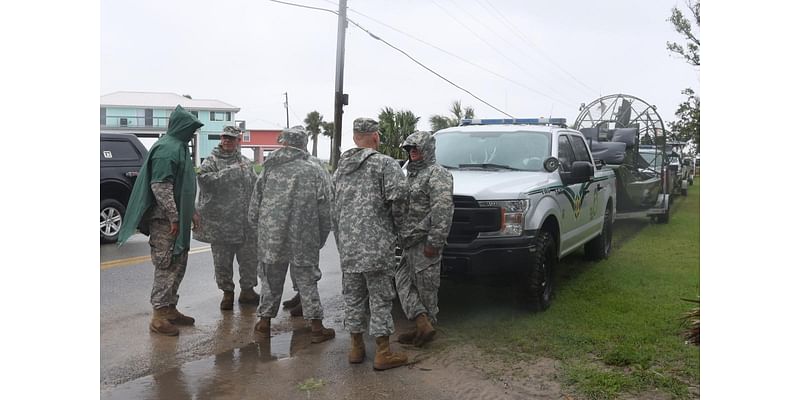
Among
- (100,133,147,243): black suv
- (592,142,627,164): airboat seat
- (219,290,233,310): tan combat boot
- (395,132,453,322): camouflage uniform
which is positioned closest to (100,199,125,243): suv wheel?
(100,133,147,243): black suv

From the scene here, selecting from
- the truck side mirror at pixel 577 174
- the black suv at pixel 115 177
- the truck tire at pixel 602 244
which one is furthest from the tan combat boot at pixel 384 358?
the black suv at pixel 115 177

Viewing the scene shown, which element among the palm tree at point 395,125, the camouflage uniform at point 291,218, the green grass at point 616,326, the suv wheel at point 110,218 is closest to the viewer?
the green grass at point 616,326

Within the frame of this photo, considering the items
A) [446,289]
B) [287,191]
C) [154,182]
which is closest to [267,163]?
[287,191]

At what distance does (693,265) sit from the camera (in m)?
7.83

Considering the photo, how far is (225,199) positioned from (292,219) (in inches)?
45.2

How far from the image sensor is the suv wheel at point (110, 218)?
10531 millimetres

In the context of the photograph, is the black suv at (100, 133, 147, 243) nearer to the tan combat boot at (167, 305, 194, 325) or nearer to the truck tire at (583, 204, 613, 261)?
the tan combat boot at (167, 305, 194, 325)

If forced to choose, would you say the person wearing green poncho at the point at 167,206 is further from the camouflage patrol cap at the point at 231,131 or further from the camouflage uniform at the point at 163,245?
the camouflage patrol cap at the point at 231,131

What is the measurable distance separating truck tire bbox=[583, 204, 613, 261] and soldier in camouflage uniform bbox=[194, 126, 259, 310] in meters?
4.56

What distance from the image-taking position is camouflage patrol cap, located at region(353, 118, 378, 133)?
5102 mm

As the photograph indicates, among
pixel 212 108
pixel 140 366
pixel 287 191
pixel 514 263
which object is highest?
pixel 212 108

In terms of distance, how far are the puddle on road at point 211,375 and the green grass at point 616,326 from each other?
1522 mm
